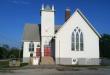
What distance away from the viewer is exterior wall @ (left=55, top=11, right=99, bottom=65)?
39.5 m

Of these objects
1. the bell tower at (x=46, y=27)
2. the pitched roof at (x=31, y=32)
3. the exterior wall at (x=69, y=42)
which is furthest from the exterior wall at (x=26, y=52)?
the exterior wall at (x=69, y=42)

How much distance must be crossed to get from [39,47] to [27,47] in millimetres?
2166

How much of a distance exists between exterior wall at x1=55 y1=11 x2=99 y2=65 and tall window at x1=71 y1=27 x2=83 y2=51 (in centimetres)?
48

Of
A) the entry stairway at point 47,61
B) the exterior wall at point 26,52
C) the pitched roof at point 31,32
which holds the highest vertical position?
the pitched roof at point 31,32

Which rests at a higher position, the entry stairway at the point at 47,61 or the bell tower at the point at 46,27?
the bell tower at the point at 46,27

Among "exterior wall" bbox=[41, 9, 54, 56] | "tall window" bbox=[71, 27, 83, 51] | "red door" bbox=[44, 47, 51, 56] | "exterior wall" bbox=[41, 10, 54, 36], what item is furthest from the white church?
"exterior wall" bbox=[41, 10, 54, 36]

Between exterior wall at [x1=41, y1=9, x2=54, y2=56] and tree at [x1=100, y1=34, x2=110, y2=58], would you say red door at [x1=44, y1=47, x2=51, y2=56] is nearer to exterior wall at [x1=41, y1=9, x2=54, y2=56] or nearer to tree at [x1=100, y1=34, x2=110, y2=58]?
exterior wall at [x1=41, y1=9, x2=54, y2=56]

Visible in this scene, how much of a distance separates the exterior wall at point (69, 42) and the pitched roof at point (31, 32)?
8.80 metres

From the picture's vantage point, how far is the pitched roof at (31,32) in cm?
4753

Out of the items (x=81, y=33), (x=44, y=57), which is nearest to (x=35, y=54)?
(x=44, y=57)

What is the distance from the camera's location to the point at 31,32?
161ft

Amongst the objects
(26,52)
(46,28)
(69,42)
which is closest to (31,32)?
(26,52)

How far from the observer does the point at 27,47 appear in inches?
1852

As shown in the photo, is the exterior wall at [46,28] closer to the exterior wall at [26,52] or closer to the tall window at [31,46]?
the exterior wall at [26,52]
